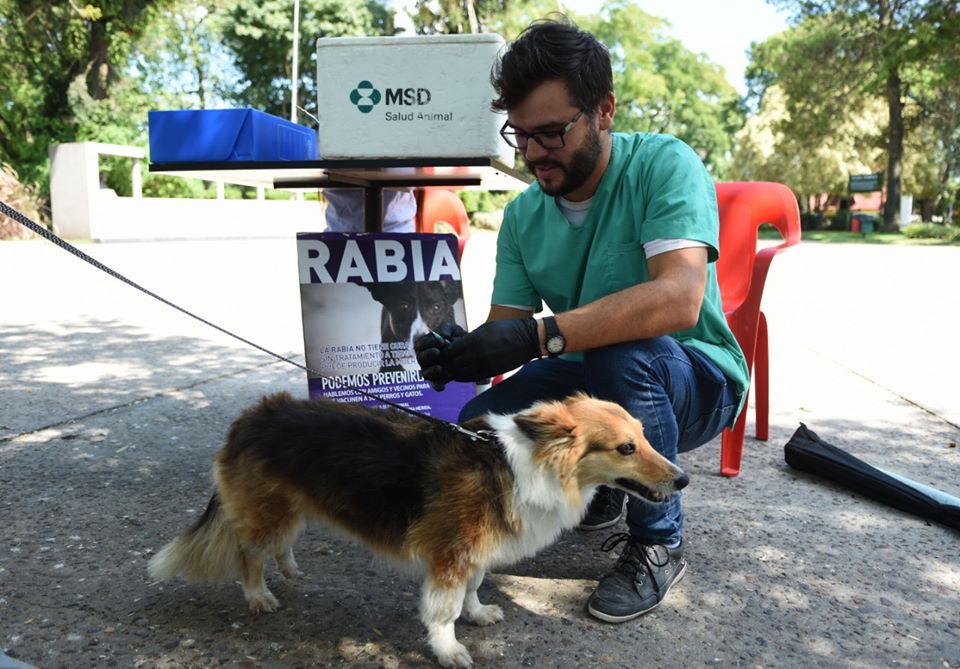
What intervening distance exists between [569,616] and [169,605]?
1334 mm

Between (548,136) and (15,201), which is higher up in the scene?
(15,201)

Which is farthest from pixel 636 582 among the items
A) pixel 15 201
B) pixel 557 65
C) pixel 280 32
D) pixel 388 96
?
pixel 280 32

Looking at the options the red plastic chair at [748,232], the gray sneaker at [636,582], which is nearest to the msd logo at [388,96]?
the red plastic chair at [748,232]

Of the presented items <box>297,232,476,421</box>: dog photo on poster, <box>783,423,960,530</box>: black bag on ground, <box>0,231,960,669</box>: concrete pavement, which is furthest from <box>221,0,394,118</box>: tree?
<box>783,423,960,530</box>: black bag on ground

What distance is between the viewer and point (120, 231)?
23.7 meters

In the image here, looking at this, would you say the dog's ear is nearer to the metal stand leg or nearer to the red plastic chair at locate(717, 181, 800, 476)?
the metal stand leg

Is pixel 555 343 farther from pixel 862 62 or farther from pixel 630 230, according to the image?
pixel 862 62

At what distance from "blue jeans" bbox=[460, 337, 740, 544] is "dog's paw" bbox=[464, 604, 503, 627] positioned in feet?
1.90

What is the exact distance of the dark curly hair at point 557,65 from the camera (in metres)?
2.59

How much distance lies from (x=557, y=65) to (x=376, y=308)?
1797mm

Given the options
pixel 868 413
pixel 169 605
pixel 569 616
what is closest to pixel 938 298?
pixel 868 413

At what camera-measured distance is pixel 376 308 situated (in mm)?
3986

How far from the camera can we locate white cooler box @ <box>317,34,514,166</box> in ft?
10.4

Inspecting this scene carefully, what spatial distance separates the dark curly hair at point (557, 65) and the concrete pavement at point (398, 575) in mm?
1756
